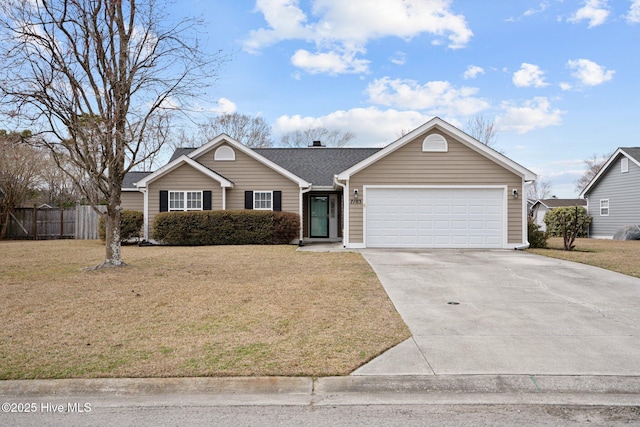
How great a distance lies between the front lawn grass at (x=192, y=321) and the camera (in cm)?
461

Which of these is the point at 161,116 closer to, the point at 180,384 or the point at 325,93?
the point at 180,384

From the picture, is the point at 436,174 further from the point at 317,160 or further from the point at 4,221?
the point at 4,221

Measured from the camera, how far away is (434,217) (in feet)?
51.1

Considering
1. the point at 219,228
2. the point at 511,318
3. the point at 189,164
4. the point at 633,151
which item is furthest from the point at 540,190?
the point at 511,318

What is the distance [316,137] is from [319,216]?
2299 cm

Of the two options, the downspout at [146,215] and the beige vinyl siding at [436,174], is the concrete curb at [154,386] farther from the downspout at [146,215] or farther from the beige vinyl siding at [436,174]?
the downspout at [146,215]

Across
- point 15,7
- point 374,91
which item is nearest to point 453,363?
point 15,7

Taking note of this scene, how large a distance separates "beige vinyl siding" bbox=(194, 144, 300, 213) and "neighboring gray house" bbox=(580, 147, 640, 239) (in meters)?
18.0

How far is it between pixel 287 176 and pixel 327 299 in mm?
11682

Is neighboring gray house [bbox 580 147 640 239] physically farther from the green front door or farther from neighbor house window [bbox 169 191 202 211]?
neighbor house window [bbox 169 191 202 211]

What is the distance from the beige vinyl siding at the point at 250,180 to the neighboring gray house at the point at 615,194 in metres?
18.0

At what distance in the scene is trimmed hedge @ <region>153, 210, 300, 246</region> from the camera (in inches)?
683

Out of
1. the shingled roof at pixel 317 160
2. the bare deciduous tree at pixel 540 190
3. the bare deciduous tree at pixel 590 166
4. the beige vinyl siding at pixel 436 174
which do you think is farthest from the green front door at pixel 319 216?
the bare deciduous tree at pixel 540 190

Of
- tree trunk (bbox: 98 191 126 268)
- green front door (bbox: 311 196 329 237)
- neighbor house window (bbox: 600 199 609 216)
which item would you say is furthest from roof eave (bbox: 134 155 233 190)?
neighbor house window (bbox: 600 199 609 216)
